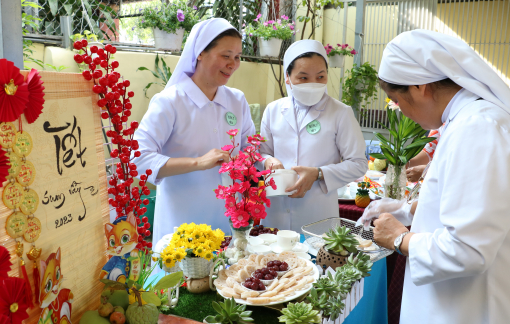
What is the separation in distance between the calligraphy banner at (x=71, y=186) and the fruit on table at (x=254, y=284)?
48 cm

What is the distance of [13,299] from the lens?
78cm

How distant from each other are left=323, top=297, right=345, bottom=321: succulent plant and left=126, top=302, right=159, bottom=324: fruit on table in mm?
528

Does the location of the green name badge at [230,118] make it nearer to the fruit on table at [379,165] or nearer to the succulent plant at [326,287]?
the succulent plant at [326,287]

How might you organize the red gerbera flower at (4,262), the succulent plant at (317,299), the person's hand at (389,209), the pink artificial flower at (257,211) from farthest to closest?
the person's hand at (389,209), the pink artificial flower at (257,211), the succulent plant at (317,299), the red gerbera flower at (4,262)

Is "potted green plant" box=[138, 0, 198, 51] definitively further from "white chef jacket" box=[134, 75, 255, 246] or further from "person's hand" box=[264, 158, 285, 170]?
"person's hand" box=[264, 158, 285, 170]

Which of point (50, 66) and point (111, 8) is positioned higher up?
point (111, 8)

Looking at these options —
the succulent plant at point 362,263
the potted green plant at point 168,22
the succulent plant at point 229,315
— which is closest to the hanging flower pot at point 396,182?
the succulent plant at point 362,263

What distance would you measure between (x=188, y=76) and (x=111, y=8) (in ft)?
8.80

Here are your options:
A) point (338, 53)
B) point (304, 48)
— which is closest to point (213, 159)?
point (304, 48)

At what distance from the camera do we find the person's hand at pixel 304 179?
81.5 inches

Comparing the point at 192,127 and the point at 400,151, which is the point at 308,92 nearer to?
the point at 192,127

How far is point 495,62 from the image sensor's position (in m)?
6.08

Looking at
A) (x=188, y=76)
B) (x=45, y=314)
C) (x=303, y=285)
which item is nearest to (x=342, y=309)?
(x=303, y=285)

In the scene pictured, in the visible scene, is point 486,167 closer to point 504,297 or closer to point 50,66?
point 504,297
